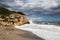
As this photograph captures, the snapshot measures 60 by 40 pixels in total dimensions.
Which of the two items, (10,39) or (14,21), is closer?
(10,39)

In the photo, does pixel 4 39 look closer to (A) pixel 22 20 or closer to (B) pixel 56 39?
(B) pixel 56 39

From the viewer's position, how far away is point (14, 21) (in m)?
39.4

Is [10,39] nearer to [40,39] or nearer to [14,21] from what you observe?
[40,39]

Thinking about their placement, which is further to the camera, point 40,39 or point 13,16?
point 13,16

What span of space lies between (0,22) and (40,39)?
74.2 feet

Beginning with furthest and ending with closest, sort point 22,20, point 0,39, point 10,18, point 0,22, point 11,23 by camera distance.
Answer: point 22,20 → point 10,18 → point 11,23 → point 0,22 → point 0,39

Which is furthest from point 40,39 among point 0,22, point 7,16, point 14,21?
point 7,16

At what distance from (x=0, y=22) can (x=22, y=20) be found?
10.4m

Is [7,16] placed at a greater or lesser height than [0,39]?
greater

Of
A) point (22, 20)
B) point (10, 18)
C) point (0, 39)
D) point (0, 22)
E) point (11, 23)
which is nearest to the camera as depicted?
point (0, 39)

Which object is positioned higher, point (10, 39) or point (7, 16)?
point (7, 16)

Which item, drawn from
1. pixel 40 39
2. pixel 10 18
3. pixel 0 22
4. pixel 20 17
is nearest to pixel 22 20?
pixel 20 17

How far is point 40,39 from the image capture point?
1362 cm

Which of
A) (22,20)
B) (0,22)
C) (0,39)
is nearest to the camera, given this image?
(0,39)
